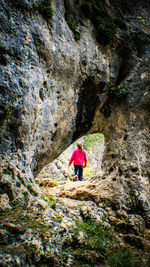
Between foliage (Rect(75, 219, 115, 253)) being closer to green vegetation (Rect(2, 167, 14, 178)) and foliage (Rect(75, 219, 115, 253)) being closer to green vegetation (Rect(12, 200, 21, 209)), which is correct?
green vegetation (Rect(12, 200, 21, 209))

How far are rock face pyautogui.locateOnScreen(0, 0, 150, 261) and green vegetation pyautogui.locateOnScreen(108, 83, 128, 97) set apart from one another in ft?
0.14

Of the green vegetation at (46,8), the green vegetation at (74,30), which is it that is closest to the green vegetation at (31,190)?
the green vegetation at (46,8)

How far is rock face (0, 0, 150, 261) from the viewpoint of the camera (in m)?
3.96

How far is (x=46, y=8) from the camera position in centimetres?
498

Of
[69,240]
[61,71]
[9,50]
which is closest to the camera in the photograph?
[69,240]

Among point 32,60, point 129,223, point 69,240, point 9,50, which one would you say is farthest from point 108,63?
point 69,240

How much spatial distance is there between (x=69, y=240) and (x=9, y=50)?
4490mm

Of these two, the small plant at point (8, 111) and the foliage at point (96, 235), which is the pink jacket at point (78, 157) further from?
the small plant at point (8, 111)

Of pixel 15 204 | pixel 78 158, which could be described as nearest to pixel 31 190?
pixel 15 204

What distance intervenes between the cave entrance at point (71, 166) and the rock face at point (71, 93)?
206 cm

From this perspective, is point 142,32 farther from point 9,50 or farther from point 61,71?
point 9,50

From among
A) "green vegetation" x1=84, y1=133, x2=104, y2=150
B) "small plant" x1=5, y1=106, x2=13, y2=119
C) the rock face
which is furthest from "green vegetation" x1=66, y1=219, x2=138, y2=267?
"green vegetation" x1=84, y1=133, x2=104, y2=150

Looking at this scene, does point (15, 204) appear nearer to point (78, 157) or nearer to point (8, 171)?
point (8, 171)

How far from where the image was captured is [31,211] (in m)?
3.35
